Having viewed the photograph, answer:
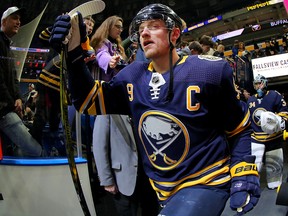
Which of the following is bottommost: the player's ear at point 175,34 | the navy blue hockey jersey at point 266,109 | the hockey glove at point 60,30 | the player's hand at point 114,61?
the navy blue hockey jersey at point 266,109

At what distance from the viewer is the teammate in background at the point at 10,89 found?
203 centimetres

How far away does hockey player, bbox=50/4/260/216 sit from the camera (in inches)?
55.4

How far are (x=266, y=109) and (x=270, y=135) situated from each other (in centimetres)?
44

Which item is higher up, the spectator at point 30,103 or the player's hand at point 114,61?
the player's hand at point 114,61

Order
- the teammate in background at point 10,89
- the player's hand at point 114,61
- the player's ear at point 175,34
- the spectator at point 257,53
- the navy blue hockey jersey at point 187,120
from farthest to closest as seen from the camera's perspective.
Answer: the spectator at point 257,53 < the player's hand at point 114,61 < the teammate in background at point 10,89 < the player's ear at point 175,34 < the navy blue hockey jersey at point 187,120

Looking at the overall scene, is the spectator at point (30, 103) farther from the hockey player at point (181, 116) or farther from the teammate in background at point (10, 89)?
the hockey player at point (181, 116)

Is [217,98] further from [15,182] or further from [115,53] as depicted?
[15,182]

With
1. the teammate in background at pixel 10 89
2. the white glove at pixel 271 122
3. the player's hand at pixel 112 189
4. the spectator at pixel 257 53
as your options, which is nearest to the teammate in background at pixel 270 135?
the white glove at pixel 271 122

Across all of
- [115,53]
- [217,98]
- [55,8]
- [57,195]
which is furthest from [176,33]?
[57,195]

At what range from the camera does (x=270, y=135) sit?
4398 millimetres

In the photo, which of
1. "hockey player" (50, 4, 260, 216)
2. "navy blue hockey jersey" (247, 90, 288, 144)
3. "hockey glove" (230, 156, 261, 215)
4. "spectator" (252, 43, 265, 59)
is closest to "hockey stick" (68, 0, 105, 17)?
"hockey player" (50, 4, 260, 216)

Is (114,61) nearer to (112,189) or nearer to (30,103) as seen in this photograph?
(30,103)

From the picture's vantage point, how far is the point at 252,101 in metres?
4.98

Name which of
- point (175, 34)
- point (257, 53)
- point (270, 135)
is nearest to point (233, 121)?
point (175, 34)
